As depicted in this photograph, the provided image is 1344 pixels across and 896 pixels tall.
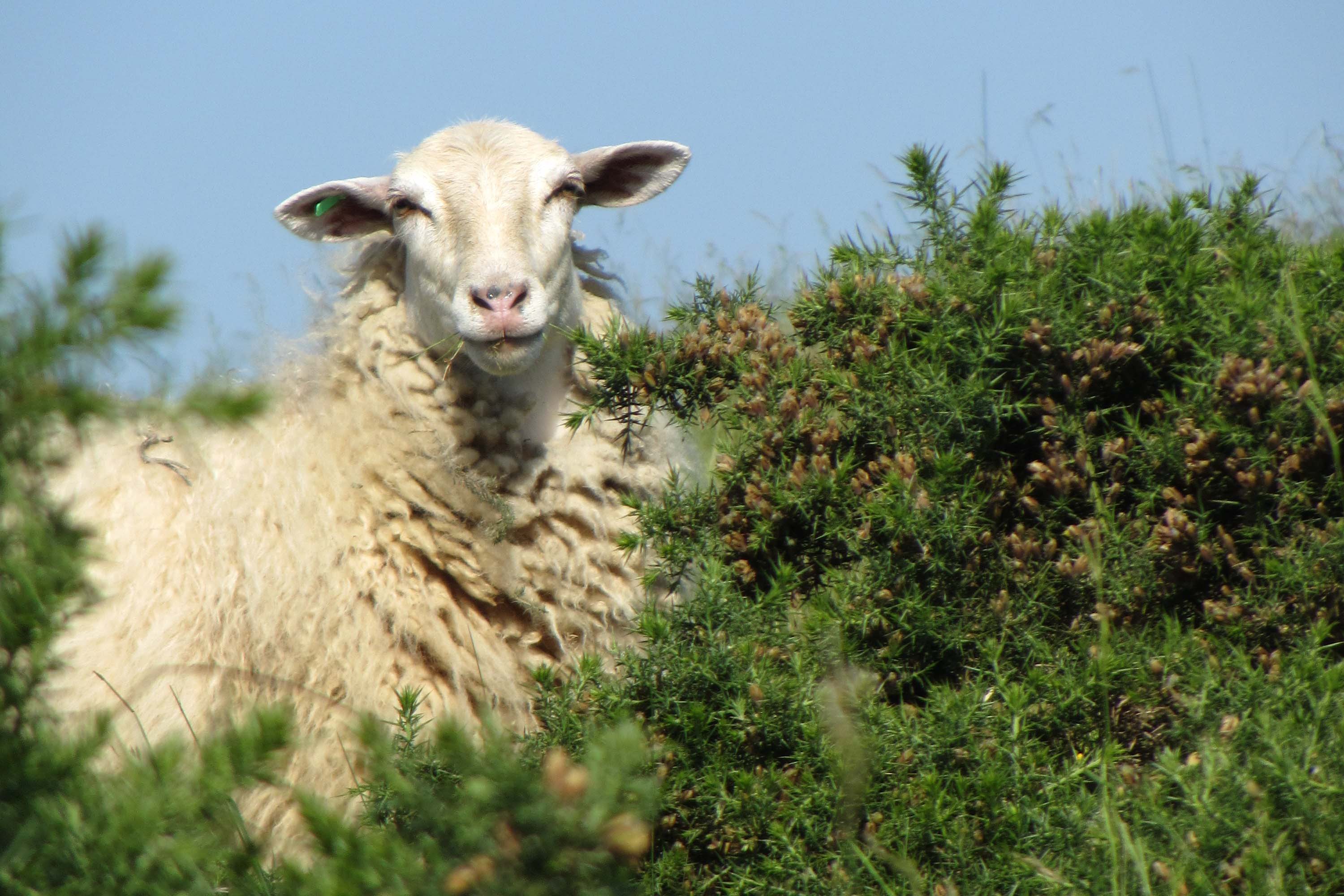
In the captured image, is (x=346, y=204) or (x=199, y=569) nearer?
(x=199, y=569)

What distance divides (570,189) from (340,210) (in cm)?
94

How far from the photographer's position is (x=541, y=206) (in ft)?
13.6

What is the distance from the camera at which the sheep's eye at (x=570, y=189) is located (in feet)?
13.9

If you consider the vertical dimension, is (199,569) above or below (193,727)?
above

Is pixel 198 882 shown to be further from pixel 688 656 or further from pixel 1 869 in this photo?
pixel 688 656

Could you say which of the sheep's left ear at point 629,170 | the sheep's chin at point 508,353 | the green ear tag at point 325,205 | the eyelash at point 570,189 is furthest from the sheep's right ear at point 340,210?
the sheep's chin at point 508,353

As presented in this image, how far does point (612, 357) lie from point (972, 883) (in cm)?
167

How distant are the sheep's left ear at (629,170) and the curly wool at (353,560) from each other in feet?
3.30

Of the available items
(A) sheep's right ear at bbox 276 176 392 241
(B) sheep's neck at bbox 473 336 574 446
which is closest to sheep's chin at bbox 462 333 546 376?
(B) sheep's neck at bbox 473 336 574 446

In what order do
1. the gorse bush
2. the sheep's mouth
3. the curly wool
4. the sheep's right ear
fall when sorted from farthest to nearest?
the sheep's right ear → the sheep's mouth → the curly wool → the gorse bush

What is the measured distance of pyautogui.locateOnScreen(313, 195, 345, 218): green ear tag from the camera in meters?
4.45

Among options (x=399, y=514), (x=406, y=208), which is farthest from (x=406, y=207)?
(x=399, y=514)

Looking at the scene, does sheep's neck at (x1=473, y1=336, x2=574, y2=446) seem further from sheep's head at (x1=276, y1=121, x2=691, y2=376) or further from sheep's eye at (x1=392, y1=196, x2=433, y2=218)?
sheep's eye at (x1=392, y1=196, x2=433, y2=218)

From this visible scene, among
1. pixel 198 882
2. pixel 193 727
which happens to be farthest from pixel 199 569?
pixel 198 882
